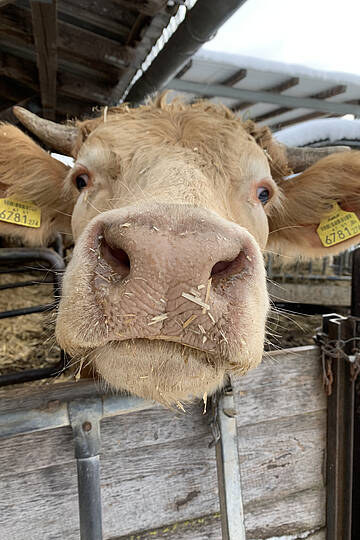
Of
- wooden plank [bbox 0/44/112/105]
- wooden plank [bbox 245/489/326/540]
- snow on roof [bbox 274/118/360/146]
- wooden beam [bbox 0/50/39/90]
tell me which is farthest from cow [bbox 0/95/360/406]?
wooden beam [bbox 0/50/39/90]

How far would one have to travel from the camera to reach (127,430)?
1575 mm

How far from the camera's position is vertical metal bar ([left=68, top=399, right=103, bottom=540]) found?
4.32ft

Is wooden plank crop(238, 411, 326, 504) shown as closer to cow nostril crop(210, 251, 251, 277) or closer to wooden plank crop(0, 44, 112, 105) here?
cow nostril crop(210, 251, 251, 277)

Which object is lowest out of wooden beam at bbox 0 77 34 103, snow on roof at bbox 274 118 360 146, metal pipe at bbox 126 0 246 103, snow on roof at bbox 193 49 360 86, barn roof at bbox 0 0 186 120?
snow on roof at bbox 274 118 360 146

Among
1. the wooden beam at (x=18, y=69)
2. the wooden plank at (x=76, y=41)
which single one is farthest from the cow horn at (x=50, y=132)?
the wooden beam at (x=18, y=69)

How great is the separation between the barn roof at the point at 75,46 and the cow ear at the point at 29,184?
1138 millimetres

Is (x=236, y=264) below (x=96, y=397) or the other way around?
the other way around

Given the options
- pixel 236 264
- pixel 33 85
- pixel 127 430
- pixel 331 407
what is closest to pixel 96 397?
pixel 127 430

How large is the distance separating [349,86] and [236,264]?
727 centimetres

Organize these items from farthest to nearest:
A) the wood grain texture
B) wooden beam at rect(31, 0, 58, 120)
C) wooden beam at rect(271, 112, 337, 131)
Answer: wooden beam at rect(271, 112, 337, 131)
wooden beam at rect(31, 0, 58, 120)
the wood grain texture

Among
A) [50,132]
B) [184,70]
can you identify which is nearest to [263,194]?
[50,132]

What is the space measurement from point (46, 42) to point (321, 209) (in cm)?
293

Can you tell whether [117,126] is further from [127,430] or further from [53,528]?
[53,528]

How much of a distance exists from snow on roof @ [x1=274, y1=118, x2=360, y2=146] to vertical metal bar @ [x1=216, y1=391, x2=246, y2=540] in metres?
2.66
